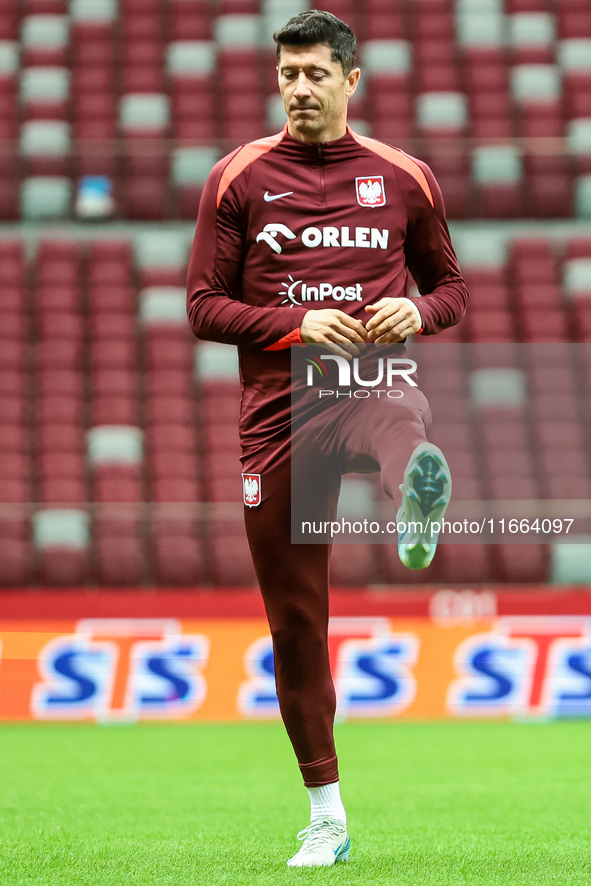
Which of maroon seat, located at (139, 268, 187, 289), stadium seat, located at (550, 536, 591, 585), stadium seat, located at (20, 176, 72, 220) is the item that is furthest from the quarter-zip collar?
stadium seat, located at (20, 176, 72, 220)

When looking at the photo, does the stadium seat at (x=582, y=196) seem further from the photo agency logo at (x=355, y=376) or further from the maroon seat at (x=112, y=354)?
the photo agency logo at (x=355, y=376)

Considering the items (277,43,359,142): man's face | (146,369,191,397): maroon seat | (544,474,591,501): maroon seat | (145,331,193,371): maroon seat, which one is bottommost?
(544,474,591,501): maroon seat

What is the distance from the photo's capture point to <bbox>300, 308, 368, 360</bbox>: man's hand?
2578 mm

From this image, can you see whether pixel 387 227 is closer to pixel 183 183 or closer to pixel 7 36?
pixel 183 183

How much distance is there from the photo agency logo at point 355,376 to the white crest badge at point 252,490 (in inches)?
9.2

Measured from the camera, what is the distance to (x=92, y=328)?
9.43 metres

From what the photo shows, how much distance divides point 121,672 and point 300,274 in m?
4.27

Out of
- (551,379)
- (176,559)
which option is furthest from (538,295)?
(176,559)

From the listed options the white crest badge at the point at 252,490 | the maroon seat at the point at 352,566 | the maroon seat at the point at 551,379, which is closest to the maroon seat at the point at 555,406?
the maroon seat at the point at 551,379

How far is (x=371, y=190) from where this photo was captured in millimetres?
2797

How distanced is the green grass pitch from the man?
28 cm

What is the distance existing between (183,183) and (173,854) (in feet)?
24.9

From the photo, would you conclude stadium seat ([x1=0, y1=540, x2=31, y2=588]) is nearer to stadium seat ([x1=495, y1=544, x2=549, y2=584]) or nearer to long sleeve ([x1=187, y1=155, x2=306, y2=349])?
stadium seat ([x1=495, y1=544, x2=549, y2=584])

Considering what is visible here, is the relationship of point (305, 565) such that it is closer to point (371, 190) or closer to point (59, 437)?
point (371, 190)
